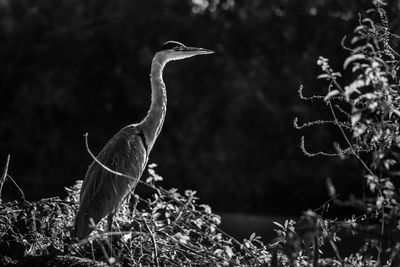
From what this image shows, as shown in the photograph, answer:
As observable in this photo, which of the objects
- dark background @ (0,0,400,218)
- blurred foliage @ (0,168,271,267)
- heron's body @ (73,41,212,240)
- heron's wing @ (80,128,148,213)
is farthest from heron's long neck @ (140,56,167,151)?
dark background @ (0,0,400,218)

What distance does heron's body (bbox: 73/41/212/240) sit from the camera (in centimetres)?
513

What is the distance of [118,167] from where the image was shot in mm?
5473

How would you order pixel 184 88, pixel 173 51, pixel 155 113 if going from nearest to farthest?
pixel 155 113 → pixel 173 51 → pixel 184 88

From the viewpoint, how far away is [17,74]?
61.5 ft

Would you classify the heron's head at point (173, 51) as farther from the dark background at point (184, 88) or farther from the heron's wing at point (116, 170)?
the dark background at point (184, 88)

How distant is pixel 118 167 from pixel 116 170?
0.17 ft

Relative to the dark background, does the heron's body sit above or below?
below

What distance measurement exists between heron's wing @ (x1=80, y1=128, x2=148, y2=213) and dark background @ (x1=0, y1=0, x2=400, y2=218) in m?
9.44

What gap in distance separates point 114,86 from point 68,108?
1.42m

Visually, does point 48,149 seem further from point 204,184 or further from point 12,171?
point 204,184

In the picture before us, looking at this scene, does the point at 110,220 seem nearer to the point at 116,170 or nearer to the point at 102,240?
the point at 116,170

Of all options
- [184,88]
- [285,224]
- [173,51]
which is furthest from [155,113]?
[184,88]

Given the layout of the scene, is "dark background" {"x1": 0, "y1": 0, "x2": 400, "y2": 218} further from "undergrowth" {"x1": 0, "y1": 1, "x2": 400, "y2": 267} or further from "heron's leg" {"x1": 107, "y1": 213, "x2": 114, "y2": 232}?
"undergrowth" {"x1": 0, "y1": 1, "x2": 400, "y2": 267}

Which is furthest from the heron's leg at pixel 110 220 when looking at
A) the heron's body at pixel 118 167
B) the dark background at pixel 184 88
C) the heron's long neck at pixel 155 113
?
the dark background at pixel 184 88
